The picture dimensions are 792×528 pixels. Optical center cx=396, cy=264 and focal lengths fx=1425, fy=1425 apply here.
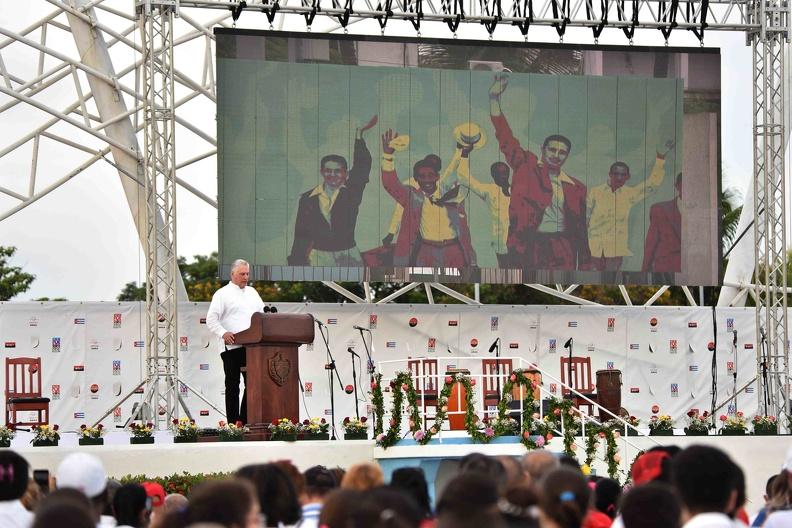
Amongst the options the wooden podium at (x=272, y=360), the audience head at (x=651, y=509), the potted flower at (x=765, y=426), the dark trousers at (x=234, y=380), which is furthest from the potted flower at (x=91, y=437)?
the audience head at (x=651, y=509)

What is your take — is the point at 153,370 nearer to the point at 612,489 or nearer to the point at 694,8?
the point at 694,8

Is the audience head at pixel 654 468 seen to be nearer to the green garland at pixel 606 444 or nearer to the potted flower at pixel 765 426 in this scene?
the green garland at pixel 606 444

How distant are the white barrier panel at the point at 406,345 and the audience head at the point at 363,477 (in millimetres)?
14164

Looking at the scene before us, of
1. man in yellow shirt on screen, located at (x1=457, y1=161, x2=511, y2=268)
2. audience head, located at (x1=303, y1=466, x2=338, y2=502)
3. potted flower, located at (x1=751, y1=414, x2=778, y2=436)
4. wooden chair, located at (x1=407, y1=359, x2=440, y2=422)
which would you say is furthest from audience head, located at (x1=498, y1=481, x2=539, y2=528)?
man in yellow shirt on screen, located at (x1=457, y1=161, x2=511, y2=268)

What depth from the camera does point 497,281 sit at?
71.2ft

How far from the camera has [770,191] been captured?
20969 millimetres

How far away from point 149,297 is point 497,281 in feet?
17.8

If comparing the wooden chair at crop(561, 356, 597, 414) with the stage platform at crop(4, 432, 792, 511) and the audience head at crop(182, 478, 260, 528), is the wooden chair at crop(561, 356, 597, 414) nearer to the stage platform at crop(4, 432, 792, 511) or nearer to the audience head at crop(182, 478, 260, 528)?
the stage platform at crop(4, 432, 792, 511)

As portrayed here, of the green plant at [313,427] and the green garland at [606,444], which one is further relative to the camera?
the green plant at [313,427]

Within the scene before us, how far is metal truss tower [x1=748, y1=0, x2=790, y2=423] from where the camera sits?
19.8 metres

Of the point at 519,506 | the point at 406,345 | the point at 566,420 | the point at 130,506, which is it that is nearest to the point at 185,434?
the point at 566,420

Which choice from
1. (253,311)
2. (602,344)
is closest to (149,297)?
(253,311)

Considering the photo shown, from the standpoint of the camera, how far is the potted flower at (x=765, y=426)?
18562 millimetres

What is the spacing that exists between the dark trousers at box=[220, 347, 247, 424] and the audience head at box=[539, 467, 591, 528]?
38.7ft
